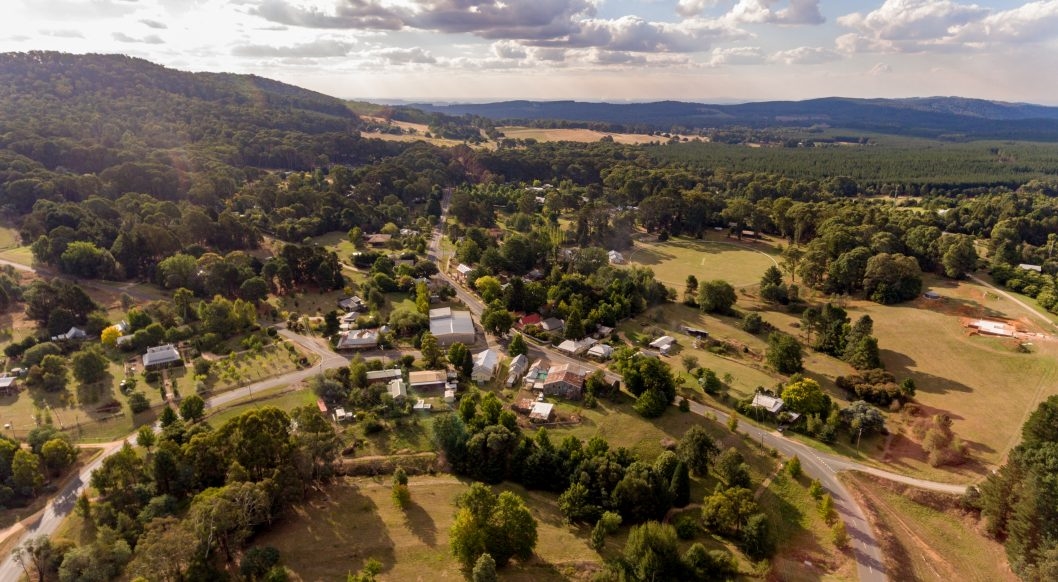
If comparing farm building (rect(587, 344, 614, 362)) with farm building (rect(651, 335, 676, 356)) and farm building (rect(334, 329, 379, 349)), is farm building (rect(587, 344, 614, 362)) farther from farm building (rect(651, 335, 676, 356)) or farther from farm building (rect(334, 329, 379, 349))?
farm building (rect(334, 329, 379, 349))

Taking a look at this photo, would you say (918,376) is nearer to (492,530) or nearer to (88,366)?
(492,530)

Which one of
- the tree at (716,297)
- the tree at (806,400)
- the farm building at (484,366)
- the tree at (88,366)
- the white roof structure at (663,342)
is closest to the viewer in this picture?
the tree at (806,400)

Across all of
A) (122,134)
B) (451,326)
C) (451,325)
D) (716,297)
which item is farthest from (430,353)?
(122,134)

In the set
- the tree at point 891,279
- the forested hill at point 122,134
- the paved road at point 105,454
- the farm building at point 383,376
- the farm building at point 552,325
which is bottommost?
the paved road at point 105,454

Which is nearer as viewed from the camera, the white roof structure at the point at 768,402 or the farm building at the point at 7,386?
the white roof structure at the point at 768,402

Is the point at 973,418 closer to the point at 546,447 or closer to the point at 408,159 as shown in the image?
the point at 546,447

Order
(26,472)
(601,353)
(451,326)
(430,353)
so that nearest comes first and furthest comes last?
(26,472)
(430,353)
(601,353)
(451,326)

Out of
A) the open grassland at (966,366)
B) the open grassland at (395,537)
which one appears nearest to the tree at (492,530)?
the open grassland at (395,537)

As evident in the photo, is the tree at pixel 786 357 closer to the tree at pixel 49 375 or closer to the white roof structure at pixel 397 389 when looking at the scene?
the white roof structure at pixel 397 389
